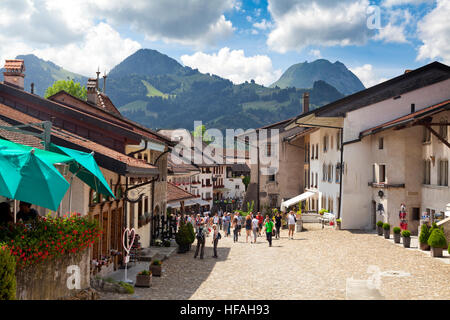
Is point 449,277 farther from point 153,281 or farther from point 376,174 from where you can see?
point 376,174

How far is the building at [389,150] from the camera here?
28609 mm

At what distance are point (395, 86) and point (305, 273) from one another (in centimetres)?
2122

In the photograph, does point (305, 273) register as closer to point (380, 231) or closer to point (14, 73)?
point (380, 231)

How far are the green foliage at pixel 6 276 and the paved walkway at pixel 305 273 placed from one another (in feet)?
19.8

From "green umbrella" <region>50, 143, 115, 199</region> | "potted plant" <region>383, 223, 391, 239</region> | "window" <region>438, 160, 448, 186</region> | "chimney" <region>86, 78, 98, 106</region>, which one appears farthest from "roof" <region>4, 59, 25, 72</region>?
"window" <region>438, 160, 448, 186</region>

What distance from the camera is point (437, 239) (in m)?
21.2

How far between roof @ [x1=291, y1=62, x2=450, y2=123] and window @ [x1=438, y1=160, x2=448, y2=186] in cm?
777

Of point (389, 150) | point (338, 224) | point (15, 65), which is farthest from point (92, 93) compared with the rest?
point (389, 150)

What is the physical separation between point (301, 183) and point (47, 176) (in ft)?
165

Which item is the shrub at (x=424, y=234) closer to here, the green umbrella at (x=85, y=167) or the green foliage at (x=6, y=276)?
the green umbrella at (x=85, y=167)

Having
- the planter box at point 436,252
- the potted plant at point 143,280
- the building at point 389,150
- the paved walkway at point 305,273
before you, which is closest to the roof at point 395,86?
the building at point 389,150
